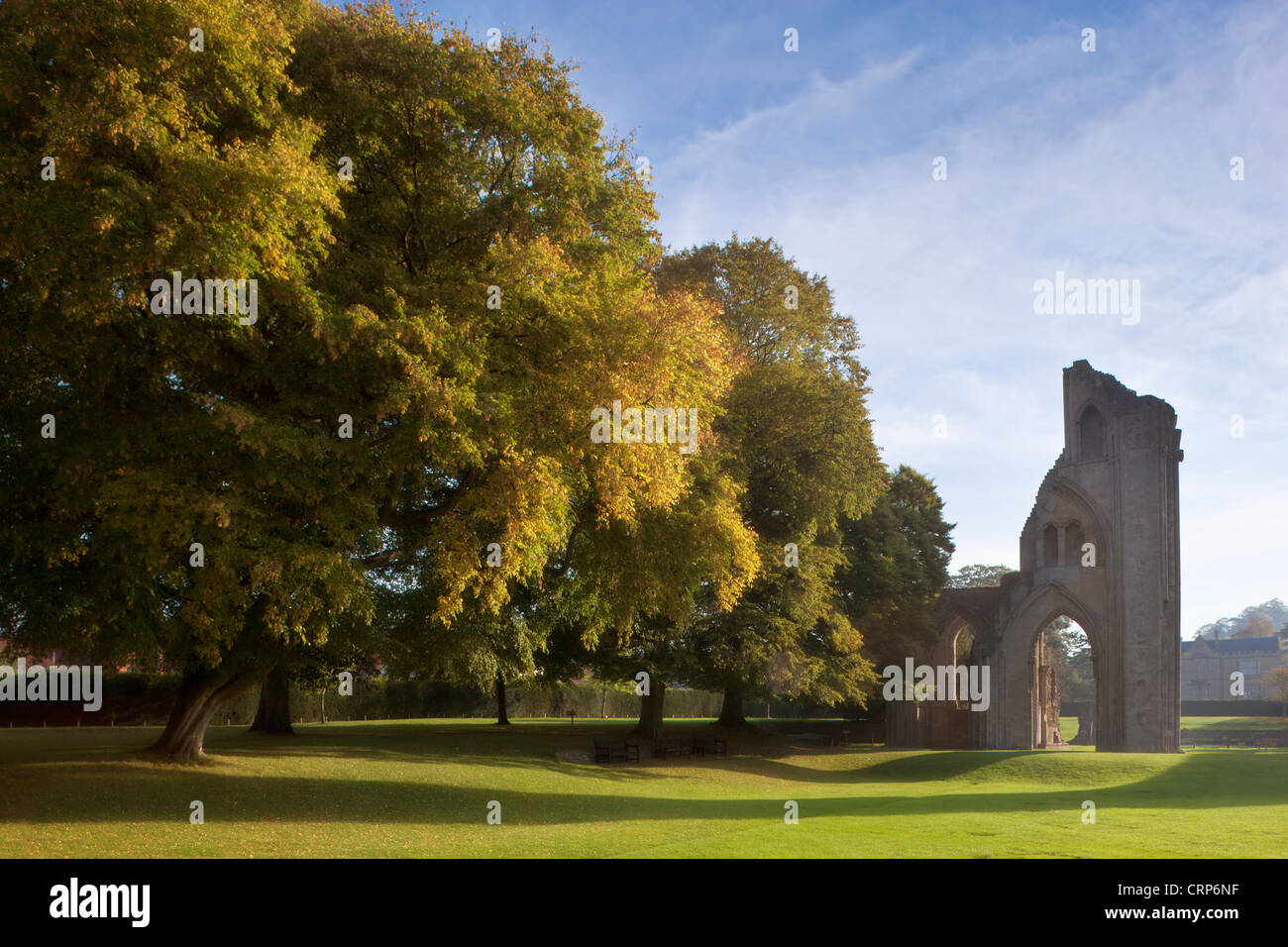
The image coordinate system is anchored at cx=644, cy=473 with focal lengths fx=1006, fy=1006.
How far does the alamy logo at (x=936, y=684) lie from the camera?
45281 millimetres

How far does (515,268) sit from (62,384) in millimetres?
8628

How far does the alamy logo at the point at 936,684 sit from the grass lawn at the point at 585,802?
1067 cm

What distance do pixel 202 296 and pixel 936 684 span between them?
134 feet

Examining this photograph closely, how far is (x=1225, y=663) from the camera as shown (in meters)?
114

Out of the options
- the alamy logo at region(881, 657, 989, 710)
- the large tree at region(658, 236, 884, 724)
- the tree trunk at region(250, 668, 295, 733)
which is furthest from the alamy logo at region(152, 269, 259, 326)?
the alamy logo at region(881, 657, 989, 710)

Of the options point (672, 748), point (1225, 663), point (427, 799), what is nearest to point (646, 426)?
point (427, 799)

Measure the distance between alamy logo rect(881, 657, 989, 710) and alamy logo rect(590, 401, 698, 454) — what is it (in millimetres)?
26962

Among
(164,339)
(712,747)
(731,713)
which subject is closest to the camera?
(164,339)
